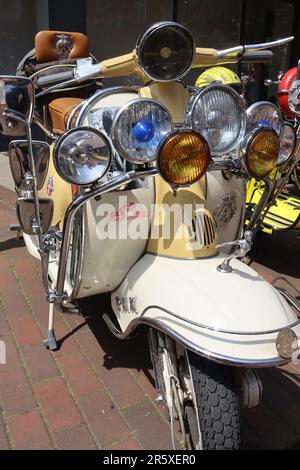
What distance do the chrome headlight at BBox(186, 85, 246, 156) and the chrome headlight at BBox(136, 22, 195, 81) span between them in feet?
0.65

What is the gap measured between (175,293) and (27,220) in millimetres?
846

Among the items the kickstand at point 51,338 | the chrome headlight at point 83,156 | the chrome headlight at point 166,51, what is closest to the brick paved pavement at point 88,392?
the kickstand at point 51,338

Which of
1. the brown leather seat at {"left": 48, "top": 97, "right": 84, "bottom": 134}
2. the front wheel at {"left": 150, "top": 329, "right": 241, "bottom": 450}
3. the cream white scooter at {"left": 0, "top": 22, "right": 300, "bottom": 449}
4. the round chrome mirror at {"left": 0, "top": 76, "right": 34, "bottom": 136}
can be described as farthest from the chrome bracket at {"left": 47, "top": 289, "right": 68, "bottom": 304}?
the brown leather seat at {"left": 48, "top": 97, "right": 84, "bottom": 134}

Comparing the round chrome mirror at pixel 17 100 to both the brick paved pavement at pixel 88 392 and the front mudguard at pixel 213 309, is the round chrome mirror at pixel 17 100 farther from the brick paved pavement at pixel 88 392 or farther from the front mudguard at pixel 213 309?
the brick paved pavement at pixel 88 392

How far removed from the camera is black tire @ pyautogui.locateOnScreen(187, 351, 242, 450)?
5.18 feet

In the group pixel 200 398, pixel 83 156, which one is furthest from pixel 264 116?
pixel 200 398

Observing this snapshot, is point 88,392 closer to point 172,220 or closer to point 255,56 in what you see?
point 172,220

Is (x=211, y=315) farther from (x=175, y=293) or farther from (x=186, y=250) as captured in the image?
(x=186, y=250)

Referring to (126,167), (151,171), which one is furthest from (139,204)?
(151,171)

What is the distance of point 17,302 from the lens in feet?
9.73

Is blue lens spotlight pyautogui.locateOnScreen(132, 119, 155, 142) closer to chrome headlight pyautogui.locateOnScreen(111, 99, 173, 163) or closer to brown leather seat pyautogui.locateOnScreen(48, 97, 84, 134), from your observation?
chrome headlight pyautogui.locateOnScreen(111, 99, 173, 163)

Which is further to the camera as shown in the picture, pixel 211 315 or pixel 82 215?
pixel 82 215

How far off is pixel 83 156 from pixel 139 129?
0.24 meters
